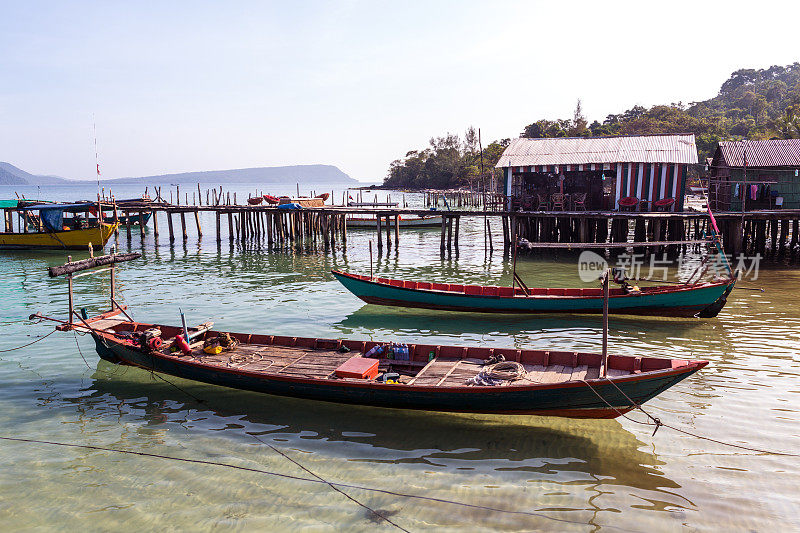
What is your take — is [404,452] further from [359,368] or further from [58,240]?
[58,240]

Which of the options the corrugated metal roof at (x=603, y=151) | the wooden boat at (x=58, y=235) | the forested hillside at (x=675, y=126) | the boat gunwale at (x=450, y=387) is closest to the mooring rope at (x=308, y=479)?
the boat gunwale at (x=450, y=387)

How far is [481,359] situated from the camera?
39.1 ft

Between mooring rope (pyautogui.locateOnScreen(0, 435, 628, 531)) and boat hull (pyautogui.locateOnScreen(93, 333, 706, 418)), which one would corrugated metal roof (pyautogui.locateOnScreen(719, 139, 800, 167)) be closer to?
boat hull (pyautogui.locateOnScreen(93, 333, 706, 418))

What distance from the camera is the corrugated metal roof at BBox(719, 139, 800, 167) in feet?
92.9

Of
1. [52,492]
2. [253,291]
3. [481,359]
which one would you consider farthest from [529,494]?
[253,291]

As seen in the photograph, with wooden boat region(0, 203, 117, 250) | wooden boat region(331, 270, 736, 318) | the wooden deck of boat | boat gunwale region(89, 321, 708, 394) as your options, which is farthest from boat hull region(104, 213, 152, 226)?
boat gunwale region(89, 321, 708, 394)

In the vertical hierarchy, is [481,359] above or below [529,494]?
above

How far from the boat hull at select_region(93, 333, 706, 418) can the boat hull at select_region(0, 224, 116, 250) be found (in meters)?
27.8

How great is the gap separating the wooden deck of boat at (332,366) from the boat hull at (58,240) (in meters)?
26.4

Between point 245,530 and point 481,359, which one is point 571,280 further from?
point 245,530

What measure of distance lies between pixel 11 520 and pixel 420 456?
243 inches

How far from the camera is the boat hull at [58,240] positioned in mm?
34875

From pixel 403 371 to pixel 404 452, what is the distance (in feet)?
7.87

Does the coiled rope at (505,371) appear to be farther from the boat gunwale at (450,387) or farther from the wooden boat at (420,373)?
the boat gunwale at (450,387)
